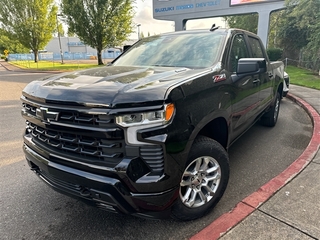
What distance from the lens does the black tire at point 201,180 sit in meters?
2.27

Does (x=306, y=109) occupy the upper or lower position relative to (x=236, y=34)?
lower

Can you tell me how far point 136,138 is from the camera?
1.84 meters

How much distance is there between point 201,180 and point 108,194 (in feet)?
3.11

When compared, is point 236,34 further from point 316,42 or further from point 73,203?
point 316,42

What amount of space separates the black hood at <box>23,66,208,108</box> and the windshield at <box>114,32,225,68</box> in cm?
55

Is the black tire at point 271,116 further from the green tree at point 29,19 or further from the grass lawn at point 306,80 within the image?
the green tree at point 29,19

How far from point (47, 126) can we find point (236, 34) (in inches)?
106

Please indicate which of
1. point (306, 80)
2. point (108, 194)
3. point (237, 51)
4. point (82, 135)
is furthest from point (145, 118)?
point (306, 80)

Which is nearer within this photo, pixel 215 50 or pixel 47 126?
pixel 47 126

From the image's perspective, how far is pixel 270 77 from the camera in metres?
4.36

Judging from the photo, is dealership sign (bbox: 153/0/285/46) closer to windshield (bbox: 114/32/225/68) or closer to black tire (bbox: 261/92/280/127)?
black tire (bbox: 261/92/280/127)

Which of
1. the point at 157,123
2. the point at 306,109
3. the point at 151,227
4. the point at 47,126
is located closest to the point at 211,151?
the point at 157,123

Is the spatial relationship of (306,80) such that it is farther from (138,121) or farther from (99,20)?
(99,20)

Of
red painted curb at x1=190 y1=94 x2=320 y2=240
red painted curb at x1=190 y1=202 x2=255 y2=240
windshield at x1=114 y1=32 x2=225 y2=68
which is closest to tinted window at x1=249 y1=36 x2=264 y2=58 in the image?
windshield at x1=114 y1=32 x2=225 y2=68
